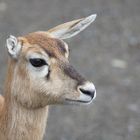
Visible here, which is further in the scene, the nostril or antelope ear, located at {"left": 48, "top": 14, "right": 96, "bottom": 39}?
antelope ear, located at {"left": 48, "top": 14, "right": 96, "bottom": 39}

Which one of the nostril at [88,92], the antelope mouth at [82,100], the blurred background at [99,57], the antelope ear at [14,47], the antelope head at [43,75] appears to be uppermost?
the blurred background at [99,57]

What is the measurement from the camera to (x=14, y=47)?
13.7 ft

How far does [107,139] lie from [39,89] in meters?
2.54

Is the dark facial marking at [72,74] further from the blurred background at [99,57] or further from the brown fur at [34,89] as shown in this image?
the blurred background at [99,57]

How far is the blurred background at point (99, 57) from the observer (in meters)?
6.65

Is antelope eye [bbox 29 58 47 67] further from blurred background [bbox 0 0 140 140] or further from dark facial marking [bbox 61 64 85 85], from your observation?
blurred background [bbox 0 0 140 140]

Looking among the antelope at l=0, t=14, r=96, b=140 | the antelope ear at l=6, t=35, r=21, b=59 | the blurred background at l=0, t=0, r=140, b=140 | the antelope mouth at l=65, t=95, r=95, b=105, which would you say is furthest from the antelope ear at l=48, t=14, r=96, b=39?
the blurred background at l=0, t=0, r=140, b=140

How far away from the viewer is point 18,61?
4.21 meters

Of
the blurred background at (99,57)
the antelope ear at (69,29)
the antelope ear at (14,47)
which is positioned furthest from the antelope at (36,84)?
the blurred background at (99,57)

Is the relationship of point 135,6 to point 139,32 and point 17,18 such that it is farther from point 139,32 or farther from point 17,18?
point 17,18

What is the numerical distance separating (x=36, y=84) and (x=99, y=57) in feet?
12.6

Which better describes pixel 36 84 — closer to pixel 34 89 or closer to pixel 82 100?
pixel 34 89

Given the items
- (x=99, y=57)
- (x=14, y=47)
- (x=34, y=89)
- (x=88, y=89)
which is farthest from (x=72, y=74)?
(x=99, y=57)

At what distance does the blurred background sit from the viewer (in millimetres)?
6652
